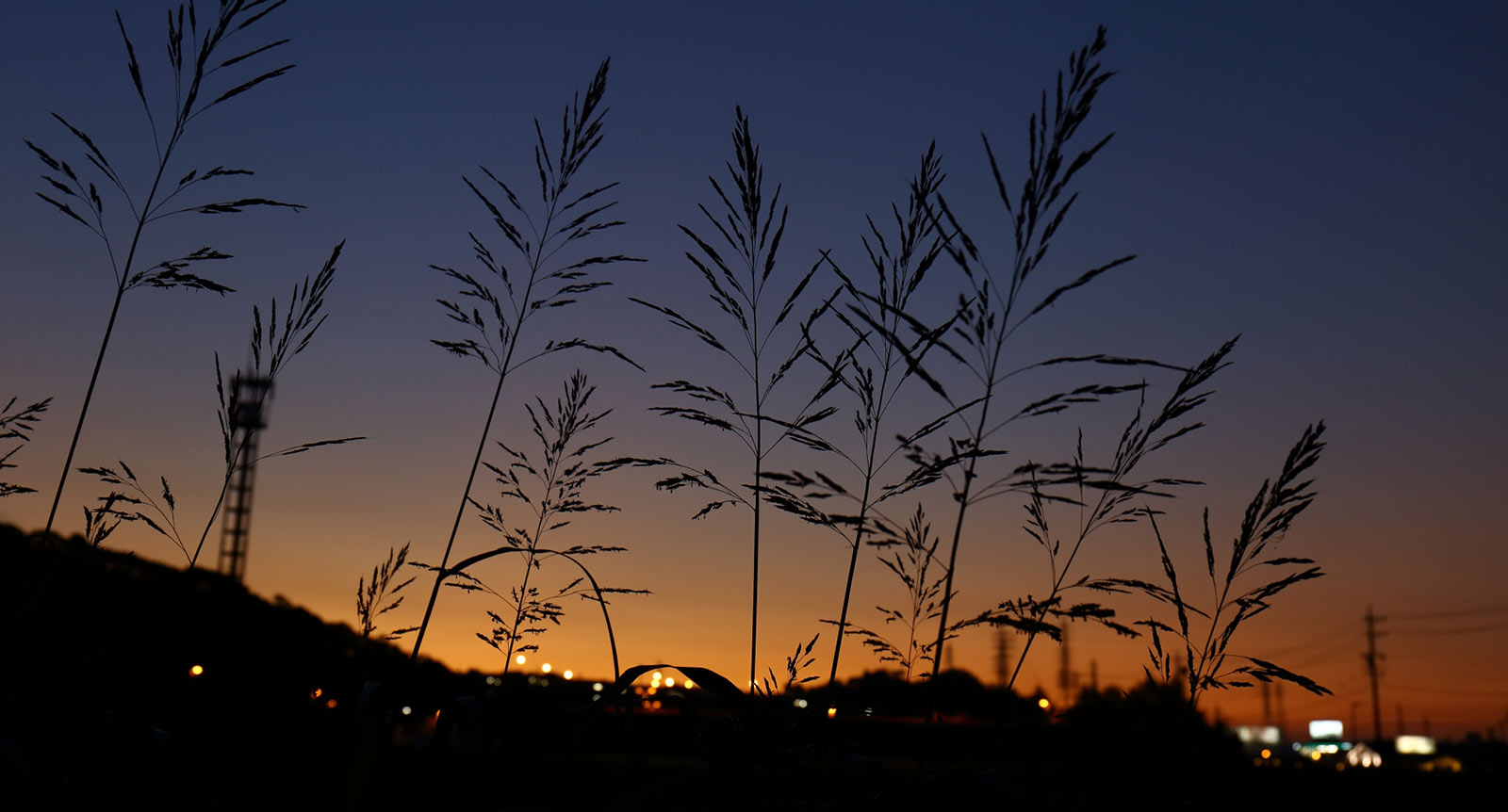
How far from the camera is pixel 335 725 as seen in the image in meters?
1.96

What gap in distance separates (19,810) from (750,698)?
65.0 inches

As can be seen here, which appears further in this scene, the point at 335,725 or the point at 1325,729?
the point at 1325,729

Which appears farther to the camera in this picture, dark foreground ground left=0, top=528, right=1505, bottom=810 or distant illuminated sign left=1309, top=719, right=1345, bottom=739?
distant illuminated sign left=1309, top=719, right=1345, bottom=739

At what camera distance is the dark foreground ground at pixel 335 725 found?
4.66 feet

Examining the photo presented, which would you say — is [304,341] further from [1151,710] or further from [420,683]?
[1151,710]

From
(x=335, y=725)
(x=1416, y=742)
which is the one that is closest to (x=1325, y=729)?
(x=1416, y=742)

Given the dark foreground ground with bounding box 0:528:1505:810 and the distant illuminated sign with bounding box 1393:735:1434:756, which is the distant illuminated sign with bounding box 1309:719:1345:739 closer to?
the distant illuminated sign with bounding box 1393:735:1434:756

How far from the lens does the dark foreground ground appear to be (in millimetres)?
1419

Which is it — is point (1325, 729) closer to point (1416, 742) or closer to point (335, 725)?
point (1416, 742)

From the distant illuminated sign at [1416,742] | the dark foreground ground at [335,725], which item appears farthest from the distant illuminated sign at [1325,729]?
the dark foreground ground at [335,725]

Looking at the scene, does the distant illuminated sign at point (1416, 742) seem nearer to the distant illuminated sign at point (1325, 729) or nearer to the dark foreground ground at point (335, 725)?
the distant illuminated sign at point (1325, 729)

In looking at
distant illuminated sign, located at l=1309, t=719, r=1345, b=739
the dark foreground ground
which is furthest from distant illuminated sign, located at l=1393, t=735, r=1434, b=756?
the dark foreground ground

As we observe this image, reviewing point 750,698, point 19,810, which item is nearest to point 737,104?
point 750,698

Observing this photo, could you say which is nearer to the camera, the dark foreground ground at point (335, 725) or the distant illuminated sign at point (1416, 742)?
the dark foreground ground at point (335, 725)
